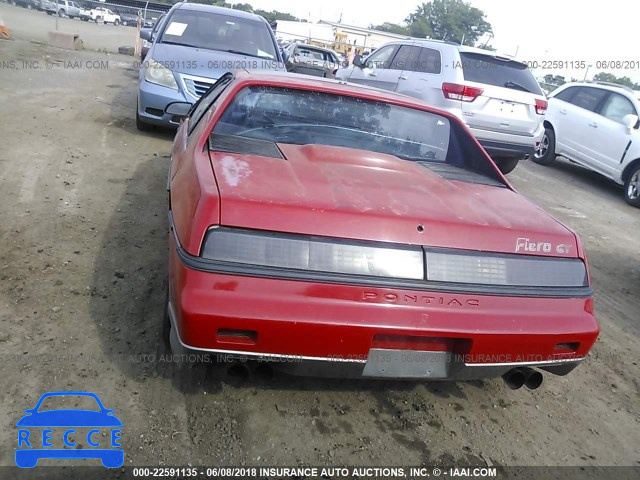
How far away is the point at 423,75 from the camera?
769 cm

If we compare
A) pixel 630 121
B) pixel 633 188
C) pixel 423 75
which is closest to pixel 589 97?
pixel 630 121

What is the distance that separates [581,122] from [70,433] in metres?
9.45

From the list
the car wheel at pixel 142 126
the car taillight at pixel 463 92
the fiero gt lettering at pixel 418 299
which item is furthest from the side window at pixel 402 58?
the fiero gt lettering at pixel 418 299

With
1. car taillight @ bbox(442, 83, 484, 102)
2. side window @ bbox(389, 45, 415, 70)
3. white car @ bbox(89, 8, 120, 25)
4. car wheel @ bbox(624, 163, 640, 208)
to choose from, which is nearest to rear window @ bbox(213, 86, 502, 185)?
car taillight @ bbox(442, 83, 484, 102)

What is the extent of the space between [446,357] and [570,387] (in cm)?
118

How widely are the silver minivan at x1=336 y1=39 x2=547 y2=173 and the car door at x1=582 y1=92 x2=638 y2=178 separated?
1810 millimetres

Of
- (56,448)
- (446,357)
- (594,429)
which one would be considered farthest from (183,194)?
(594,429)

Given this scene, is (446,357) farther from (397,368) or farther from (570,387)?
(570,387)

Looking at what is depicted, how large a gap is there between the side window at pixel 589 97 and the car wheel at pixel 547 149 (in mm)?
683

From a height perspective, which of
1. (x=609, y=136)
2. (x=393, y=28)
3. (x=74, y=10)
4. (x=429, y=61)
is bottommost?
(x=74, y=10)

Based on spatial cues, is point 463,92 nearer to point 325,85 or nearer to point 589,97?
point 589,97

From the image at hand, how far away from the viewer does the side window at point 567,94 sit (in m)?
9.96

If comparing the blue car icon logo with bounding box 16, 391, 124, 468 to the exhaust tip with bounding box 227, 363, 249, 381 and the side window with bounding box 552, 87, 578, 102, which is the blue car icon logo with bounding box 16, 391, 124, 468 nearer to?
the exhaust tip with bounding box 227, 363, 249, 381

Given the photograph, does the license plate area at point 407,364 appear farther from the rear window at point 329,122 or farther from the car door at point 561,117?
the car door at point 561,117
